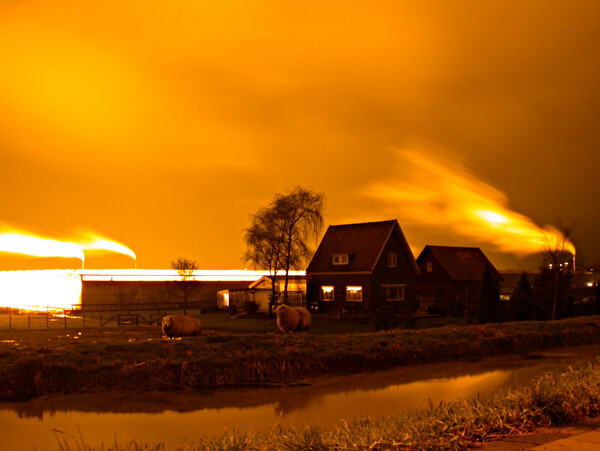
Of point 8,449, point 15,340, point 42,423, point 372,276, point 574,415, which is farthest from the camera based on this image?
point 372,276

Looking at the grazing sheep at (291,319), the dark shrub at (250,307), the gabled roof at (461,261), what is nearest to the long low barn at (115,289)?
the dark shrub at (250,307)

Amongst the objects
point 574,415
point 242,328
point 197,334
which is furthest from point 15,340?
point 574,415

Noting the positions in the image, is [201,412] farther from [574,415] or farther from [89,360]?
[574,415]

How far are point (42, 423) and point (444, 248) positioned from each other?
2297 inches

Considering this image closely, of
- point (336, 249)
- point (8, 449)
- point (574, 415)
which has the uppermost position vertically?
point (336, 249)

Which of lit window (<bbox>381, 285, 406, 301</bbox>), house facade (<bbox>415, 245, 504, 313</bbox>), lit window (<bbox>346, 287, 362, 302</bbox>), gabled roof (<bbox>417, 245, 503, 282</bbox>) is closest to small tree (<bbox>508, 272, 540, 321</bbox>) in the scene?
lit window (<bbox>381, 285, 406, 301</bbox>)

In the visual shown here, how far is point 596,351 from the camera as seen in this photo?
32188 mm

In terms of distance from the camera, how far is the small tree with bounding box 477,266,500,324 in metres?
41.8

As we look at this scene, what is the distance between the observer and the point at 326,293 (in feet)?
179

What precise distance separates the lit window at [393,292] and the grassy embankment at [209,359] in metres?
21.9

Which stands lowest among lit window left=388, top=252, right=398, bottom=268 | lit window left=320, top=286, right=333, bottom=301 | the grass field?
the grass field

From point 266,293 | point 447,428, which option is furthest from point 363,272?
point 447,428

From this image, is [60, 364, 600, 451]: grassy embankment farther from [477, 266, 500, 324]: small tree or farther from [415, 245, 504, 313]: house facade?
[415, 245, 504, 313]: house facade

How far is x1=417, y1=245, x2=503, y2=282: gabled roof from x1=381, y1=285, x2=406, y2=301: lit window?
12968 millimetres
